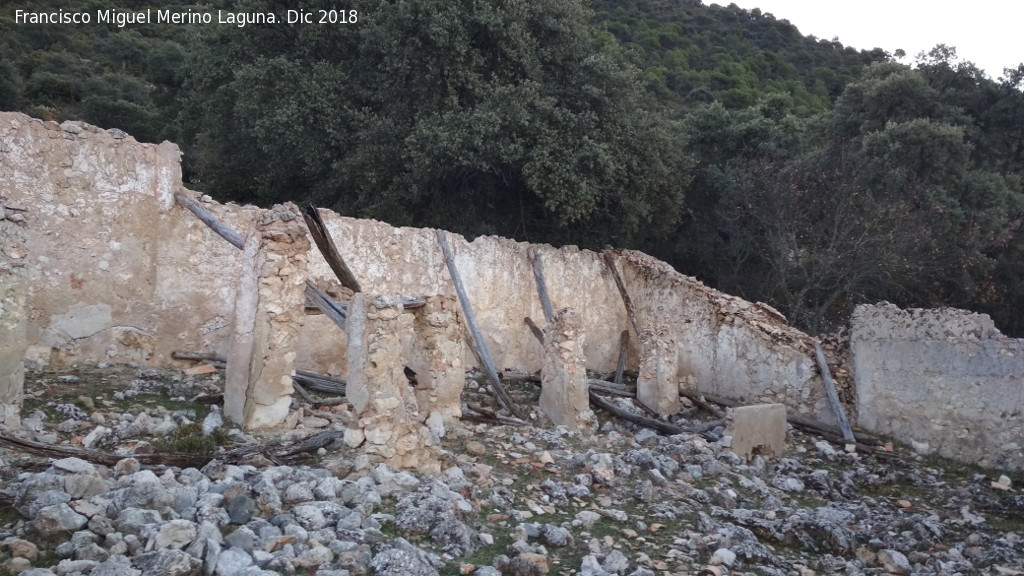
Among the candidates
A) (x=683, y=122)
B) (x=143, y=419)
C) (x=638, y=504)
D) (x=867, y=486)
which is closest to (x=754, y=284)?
(x=683, y=122)

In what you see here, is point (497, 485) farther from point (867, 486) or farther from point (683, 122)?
point (683, 122)

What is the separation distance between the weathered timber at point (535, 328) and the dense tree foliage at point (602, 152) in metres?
1.99

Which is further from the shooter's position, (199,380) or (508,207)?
(508,207)

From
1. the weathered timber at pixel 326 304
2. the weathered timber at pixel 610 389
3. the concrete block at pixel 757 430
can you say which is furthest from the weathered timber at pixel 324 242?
the concrete block at pixel 757 430

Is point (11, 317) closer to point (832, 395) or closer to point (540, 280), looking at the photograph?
point (540, 280)

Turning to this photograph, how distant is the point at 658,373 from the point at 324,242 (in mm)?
4865

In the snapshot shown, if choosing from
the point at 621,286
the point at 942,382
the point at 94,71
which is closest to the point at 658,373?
the point at 621,286

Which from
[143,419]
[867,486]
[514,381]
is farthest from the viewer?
[514,381]

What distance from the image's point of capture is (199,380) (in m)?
9.55

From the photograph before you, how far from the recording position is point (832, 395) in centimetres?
1136

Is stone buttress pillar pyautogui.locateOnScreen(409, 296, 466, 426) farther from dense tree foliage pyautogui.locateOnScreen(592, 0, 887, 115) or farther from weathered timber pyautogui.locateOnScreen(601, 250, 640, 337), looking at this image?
dense tree foliage pyautogui.locateOnScreen(592, 0, 887, 115)

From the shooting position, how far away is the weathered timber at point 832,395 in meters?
10.9

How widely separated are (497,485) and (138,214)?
19.4 ft

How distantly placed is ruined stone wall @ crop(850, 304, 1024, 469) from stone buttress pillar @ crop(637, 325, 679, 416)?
8.10 feet
